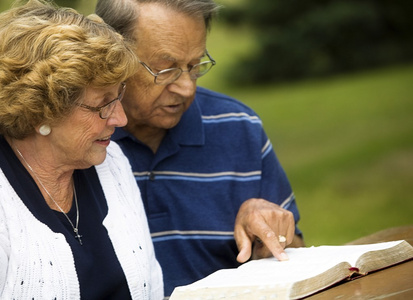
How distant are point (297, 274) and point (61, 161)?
882mm

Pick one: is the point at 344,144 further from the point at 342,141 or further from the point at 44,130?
the point at 44,130

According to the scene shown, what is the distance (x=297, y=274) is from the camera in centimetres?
220

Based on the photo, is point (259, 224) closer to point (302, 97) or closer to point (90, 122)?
point (90, 122)

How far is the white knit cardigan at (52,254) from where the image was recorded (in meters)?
2.29

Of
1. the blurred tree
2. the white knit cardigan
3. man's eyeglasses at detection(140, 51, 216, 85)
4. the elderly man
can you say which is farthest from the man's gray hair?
the blurred tree

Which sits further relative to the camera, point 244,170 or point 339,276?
point 244,170

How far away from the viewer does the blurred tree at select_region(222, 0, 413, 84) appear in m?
10.8

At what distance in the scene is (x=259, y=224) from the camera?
2691 millimetres

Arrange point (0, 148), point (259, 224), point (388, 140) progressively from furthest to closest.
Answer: point (388, 140) < point (259, 224) < point (0, 148)

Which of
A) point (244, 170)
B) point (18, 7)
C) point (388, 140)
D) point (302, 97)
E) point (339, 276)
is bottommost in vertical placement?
point (302, 97)

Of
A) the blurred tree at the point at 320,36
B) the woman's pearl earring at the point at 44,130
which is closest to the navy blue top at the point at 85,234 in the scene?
the woman's pearl earring at the point at 44,130

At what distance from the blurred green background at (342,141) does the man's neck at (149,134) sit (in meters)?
1.03

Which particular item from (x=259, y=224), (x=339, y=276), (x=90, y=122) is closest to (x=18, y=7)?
(x=90, y=122)

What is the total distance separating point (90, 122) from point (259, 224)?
0.68 metres
